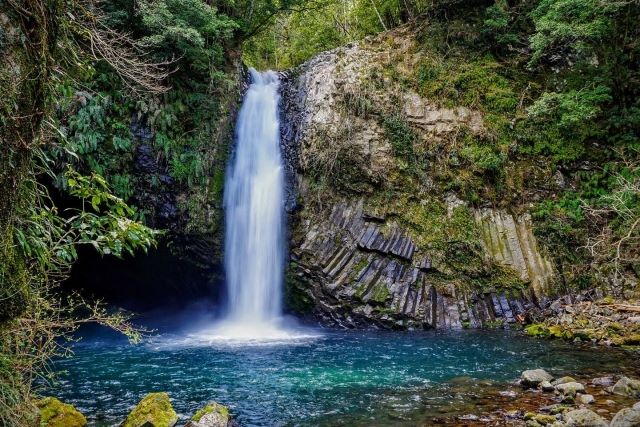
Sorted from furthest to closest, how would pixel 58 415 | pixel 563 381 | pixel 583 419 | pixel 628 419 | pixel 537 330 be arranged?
1. pixel 537 330
2. pixel 563 381
3. pixel 58 415
4. pixel 583 419
5. pixel 628 419

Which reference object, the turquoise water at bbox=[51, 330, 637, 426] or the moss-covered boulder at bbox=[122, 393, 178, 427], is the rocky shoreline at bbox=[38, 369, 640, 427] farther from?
the turquoise water at bbox=[51, 330, 637, 426]

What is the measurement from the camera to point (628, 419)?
4934 mm

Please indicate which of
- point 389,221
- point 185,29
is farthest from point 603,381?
point 185,29

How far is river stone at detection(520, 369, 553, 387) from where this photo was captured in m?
7.11

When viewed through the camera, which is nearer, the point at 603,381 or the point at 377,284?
the point at 603,381

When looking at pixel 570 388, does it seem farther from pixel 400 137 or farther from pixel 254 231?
pixel 254 231

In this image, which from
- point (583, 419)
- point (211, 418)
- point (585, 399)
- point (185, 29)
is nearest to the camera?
point (583, 419)

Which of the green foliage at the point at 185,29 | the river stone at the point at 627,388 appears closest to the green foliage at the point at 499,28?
the green foliage at the point at 185,29

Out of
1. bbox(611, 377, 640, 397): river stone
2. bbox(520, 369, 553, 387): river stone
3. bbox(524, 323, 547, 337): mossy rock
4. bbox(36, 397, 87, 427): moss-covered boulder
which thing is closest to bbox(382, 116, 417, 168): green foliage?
bbox(524, 323, 547, 337): mossy rock

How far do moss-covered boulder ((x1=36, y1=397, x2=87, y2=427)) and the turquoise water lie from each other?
17.5 inches

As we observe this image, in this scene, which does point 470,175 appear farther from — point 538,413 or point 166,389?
point 166,389

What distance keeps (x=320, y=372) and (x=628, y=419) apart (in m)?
5.01

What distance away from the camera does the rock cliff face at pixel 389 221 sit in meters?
12.8

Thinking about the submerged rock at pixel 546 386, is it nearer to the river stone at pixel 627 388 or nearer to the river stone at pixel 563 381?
the river stone at pixel 563 381
